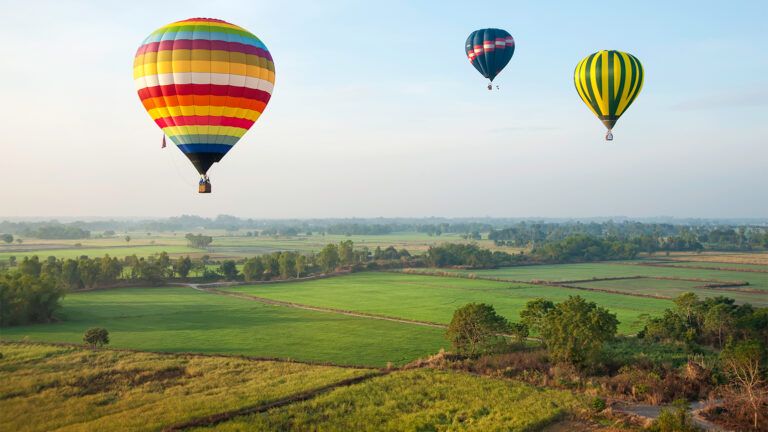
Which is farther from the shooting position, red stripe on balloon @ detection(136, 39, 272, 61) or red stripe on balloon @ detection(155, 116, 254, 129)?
red stripe on balloon @ detection(155, 116, 254, 129)

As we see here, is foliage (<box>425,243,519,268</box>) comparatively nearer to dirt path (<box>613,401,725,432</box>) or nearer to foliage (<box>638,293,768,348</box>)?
foliage (<box>638,293,768,348</box>)

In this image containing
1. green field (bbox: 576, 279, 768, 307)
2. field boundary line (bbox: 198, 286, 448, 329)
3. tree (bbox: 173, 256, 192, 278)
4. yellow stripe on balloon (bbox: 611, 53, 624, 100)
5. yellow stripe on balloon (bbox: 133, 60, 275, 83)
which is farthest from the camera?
tree (bbox: 173, 256, 192, 278)

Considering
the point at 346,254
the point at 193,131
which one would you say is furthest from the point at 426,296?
the point at 193,131

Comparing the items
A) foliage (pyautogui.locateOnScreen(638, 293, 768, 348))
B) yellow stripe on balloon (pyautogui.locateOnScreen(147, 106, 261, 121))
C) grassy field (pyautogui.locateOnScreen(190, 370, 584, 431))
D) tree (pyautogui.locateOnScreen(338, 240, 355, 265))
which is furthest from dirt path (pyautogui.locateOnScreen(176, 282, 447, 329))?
yellow stripe on balloon (pyautogui.locateOnScreen(147, 106, 261, 121))

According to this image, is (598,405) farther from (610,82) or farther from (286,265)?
(286,265)

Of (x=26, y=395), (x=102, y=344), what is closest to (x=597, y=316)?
Result: (x=26, y=395)

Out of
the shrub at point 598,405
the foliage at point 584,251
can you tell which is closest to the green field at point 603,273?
the foliage at point 584,251

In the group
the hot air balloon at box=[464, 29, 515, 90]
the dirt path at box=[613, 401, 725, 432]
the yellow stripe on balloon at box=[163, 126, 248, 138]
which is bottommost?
the dirt path at box=[613, 401, 725, 432]
